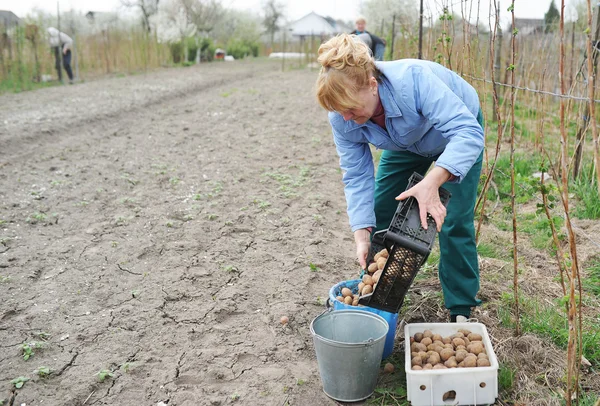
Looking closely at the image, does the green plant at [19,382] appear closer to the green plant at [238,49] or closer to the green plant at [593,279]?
the green plant at [593,279]

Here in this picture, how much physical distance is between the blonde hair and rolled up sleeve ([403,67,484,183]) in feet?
0.72

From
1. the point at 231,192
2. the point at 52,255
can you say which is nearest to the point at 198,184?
the point at 231,192

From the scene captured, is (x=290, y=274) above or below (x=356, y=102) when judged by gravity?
below

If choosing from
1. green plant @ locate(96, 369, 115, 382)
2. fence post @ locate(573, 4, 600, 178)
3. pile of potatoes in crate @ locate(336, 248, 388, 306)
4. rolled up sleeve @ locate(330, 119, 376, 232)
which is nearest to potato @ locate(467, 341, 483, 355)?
pile of potatoes in crate @ locate(336, 248, 388, 306)

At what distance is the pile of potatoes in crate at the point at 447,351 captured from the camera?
2.29m

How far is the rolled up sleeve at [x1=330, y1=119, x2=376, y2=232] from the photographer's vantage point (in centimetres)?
263

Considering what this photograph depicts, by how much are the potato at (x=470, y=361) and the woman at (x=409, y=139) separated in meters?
0.45

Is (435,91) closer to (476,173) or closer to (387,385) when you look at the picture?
(476,173)

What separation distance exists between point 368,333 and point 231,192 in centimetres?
300

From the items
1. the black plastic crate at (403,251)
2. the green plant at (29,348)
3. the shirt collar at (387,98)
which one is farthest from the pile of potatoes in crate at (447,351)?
the green plant at (29,348)

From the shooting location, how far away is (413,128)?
2369 millimetres

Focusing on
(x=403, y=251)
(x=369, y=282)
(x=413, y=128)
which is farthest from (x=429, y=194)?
(x=369, y=282)

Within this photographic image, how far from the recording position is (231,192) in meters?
5.23

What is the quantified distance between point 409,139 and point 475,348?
95 cm
